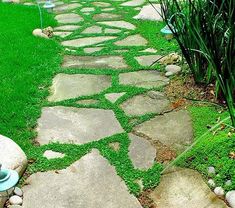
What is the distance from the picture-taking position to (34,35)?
17.7ft

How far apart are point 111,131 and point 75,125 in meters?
0.29

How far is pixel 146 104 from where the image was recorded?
3.50 metres

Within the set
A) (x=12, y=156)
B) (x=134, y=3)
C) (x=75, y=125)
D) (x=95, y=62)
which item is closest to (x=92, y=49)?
(x=95, y=62)

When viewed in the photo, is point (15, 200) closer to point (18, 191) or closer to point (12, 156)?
point (18, 191)

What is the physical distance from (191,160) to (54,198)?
2.88 ft

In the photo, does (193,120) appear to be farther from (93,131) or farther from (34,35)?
(34,35)

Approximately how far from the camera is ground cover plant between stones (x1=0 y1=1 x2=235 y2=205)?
267cm

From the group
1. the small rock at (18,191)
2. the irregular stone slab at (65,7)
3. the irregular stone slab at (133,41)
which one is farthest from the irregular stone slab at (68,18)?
the small rock at (18,191)

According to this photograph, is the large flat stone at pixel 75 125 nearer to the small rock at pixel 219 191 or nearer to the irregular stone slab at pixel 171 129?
the irregular stone slab at pixel 171 129

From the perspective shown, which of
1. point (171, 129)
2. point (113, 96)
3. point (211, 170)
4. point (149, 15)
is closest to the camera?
point (211, 170)

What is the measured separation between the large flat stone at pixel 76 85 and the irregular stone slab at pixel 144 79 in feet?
0.51

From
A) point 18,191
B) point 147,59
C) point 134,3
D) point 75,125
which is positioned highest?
point 18,191

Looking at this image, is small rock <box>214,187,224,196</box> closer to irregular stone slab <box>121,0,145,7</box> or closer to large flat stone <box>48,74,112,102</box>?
large flat stone <box>48,74,112,102</box>

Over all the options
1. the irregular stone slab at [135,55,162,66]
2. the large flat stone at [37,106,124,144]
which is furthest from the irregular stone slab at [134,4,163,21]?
the large flat stone at [37,106,124,144]
